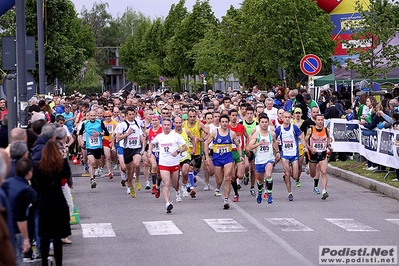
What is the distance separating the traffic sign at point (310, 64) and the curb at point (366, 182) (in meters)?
4.96

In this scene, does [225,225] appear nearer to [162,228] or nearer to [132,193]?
[162,228]

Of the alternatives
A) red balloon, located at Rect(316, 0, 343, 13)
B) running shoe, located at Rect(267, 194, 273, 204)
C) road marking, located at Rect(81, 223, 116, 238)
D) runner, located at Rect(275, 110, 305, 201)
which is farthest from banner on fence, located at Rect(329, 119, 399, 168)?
red balloon, located at Rect(316, 0, 343, 13)

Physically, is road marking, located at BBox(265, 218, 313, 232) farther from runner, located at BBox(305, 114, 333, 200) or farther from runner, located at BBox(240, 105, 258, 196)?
runner, located at BBox(240, 105, 258, 196)

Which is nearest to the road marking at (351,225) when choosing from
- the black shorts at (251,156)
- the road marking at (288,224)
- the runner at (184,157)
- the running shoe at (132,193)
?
the road marking at (288,224)

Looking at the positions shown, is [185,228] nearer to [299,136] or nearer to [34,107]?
[299,136]

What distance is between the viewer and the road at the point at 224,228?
41.2 feet

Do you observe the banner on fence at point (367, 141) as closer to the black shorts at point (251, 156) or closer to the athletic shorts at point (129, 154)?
the black shorts at point (251, 156)

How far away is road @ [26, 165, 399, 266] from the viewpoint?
1256 cm

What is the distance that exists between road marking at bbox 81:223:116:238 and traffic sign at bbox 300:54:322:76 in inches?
603

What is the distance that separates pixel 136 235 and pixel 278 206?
431cm

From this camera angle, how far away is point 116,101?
28641mm

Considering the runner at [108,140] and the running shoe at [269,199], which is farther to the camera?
the runner at [108,140]

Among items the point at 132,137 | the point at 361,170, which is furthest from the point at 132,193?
the point at 361,170

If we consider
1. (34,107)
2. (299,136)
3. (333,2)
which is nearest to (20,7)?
(34,107)
